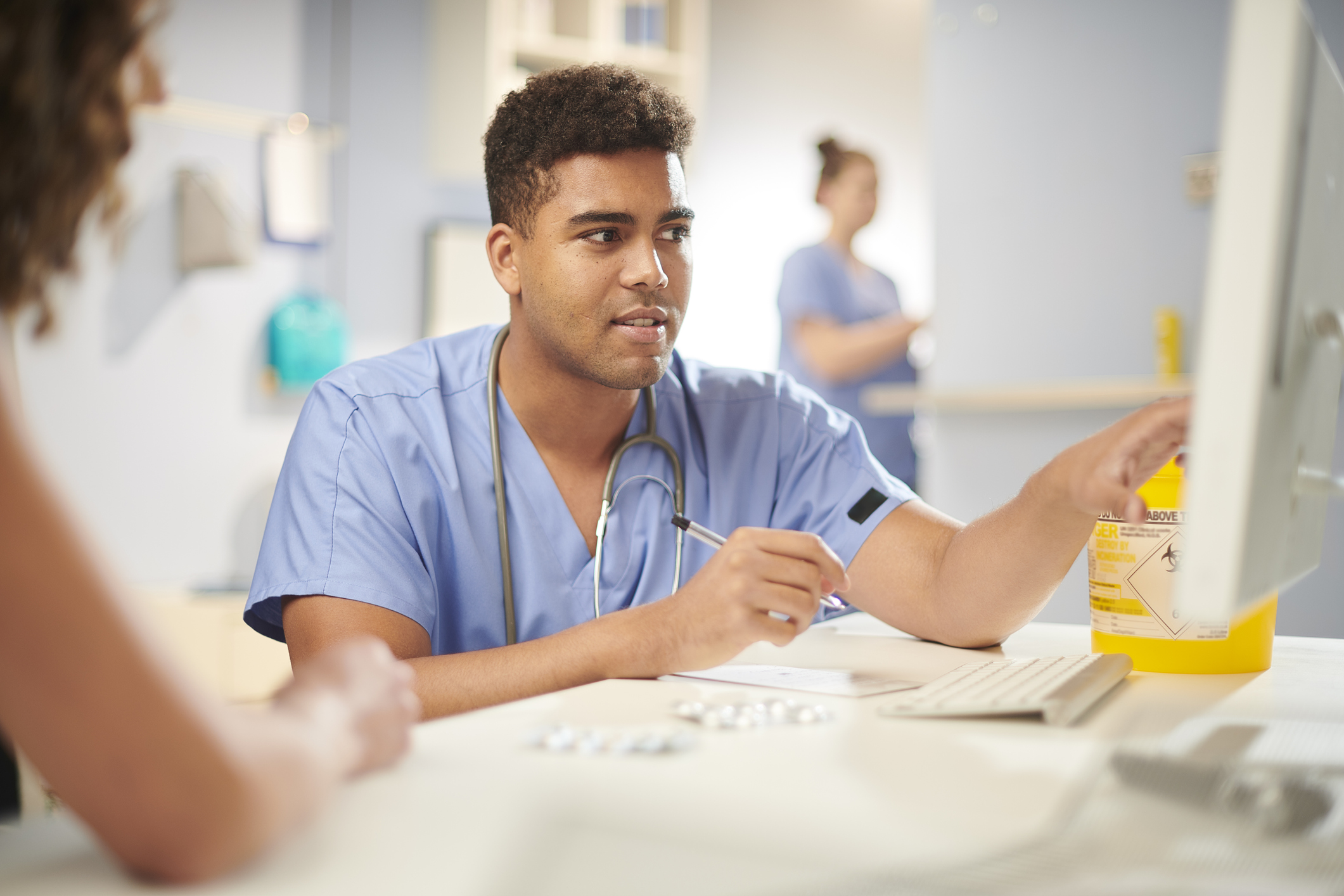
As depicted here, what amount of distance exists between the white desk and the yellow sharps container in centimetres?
12

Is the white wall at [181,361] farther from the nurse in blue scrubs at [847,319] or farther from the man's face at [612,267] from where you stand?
the man's face at [612,267]

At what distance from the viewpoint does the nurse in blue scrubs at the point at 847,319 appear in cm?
268

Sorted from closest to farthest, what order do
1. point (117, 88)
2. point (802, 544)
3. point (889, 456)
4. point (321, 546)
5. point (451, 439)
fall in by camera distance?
point (117, 88), point (802, 544), point (321, 546), point (451, 439), point (889, 456)

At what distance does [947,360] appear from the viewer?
290cm

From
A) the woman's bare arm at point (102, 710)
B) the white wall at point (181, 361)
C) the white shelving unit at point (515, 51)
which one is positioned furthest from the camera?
the white shelving unit at point (515, 51)

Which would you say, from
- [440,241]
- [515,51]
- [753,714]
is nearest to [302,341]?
[440,241]

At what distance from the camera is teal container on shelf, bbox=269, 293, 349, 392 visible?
10.1 feet

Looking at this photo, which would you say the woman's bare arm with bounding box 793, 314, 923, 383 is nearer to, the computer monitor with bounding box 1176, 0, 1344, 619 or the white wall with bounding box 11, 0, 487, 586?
the white wall with bounding box 11, 0, 487, 586

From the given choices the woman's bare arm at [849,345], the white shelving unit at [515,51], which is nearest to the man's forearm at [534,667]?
the woman's bare arm at [849,345]

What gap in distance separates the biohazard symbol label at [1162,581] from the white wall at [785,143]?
2.89 meters

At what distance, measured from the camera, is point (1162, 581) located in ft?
3.07

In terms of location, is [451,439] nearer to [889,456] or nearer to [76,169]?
[76,169]

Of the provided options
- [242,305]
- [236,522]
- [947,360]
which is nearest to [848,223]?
[947,360]

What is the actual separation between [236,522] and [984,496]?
206 centimetres
